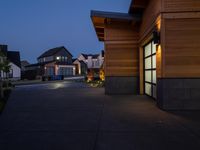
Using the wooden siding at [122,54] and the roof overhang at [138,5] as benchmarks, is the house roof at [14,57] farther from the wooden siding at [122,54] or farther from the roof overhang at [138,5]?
the roof overhang at [138,5]

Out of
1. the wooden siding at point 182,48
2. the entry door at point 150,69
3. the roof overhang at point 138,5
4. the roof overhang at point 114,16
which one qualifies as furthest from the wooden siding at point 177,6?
the roof overhang at point 114,16

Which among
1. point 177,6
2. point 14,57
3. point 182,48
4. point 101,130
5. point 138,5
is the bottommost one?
point 101,130

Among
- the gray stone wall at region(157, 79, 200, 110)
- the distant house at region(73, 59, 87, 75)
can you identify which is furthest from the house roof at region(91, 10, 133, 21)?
the distant house at region(73, 59, 87, 75)

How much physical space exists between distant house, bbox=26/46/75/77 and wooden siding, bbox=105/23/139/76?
40.2 meters

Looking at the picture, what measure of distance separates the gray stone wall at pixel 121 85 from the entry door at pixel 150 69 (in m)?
0.96

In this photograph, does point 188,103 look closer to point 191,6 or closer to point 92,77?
point 191,6

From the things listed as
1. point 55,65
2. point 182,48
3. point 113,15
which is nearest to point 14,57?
point 55,65

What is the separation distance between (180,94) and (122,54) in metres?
6.59

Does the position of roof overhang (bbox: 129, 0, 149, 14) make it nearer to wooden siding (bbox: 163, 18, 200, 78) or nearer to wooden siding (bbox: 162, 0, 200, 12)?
wooden siding (bbox: 162, 0, 200, 12)

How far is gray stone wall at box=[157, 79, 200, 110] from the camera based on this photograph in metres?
9.16

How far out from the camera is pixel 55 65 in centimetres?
5647

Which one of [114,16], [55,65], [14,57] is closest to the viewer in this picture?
[114,16]

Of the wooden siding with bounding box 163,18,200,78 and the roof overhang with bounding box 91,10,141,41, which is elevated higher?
the roof overhang with bounding box 91,10,141,41

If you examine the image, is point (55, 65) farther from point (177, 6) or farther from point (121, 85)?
point (177, 6)
